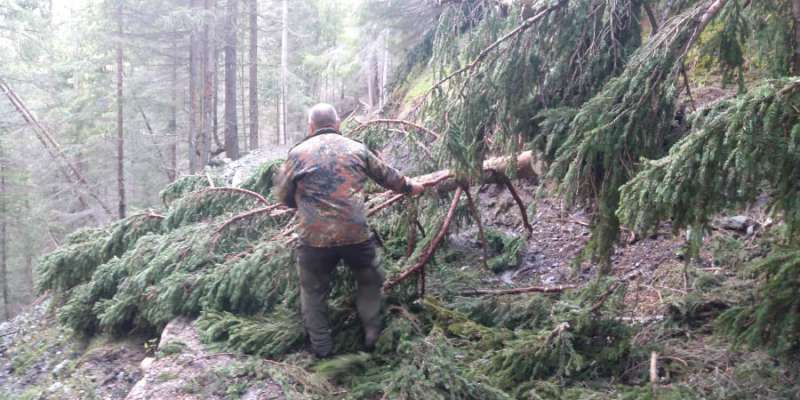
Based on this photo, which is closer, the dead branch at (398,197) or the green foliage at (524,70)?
the green foliage at (524,70)

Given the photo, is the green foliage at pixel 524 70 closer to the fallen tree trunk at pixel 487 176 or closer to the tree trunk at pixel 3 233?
the fallen tree trunk at pixel 487 176

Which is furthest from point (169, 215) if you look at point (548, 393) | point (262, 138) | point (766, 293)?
point (262, 138)

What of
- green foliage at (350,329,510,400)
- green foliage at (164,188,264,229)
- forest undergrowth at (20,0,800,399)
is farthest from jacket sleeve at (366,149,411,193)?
green foliage at (164,188,264,229)

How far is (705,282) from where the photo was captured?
170 inches

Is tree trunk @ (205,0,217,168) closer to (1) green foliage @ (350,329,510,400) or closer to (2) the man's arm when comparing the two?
(2) the man's arm

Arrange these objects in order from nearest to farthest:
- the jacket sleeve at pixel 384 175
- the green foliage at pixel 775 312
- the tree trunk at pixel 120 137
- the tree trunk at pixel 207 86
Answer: the green foliage at pixel 775 312 < the jacket sleeve at pixel 384 175 < the tree trunk at pixel 120 137 < the tree trunk at pixel 207 86

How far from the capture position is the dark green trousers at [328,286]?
4168mm

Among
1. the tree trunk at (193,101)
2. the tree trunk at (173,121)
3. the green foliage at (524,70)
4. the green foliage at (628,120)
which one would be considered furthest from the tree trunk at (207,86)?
the green foliage at (628,120)

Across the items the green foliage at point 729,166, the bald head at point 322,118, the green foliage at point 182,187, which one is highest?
the bald head at point 322,118

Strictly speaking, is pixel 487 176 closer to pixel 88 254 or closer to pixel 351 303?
pixel 351 303

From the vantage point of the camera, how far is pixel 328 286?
435 cm

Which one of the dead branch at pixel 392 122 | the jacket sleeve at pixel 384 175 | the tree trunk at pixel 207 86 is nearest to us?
the jacket sleeve at pixel 384 175

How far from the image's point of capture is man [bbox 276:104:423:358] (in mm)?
4078

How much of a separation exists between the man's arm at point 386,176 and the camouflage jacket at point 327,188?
66mm
